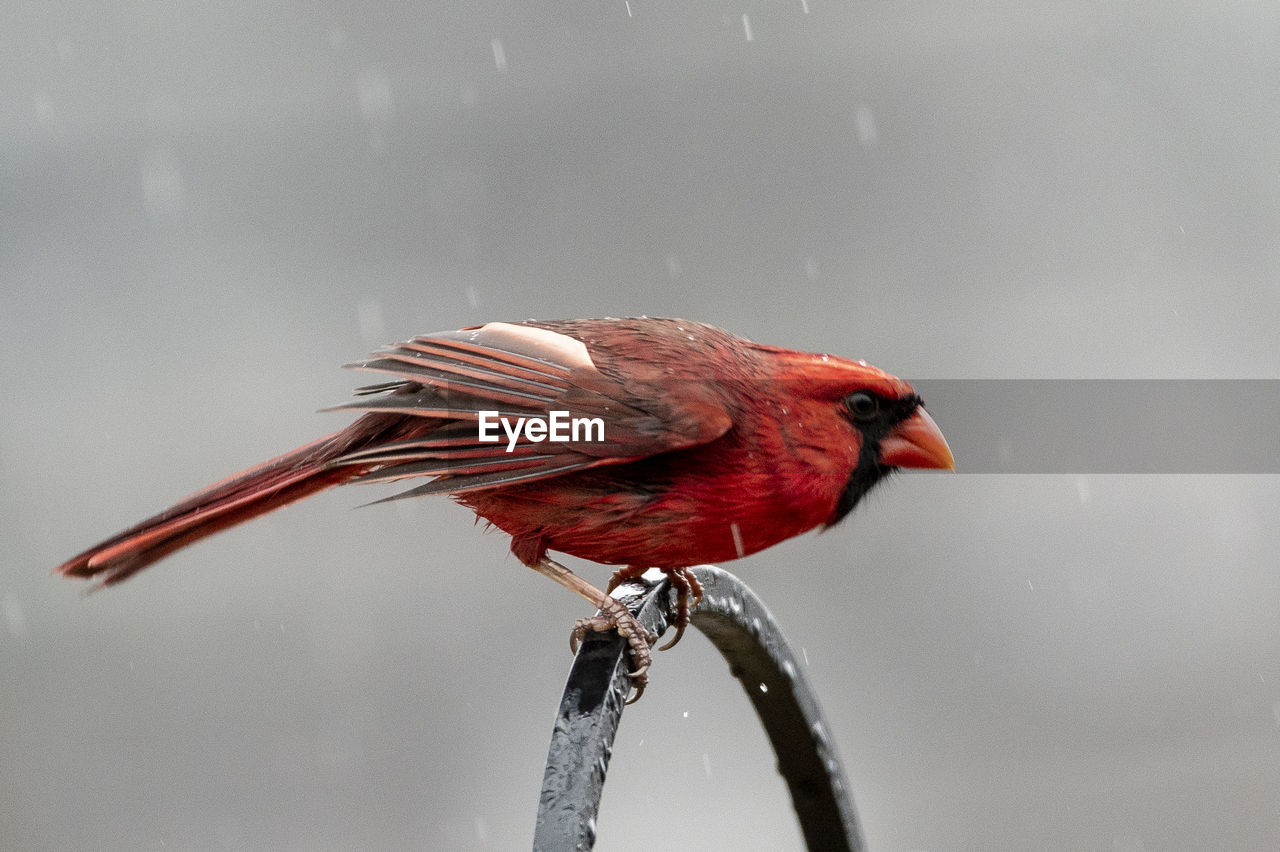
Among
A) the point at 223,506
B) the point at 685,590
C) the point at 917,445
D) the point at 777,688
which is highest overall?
the point at 223,506

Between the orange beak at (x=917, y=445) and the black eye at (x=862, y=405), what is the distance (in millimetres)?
48

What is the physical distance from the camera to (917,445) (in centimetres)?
169

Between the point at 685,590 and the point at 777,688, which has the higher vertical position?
the point at 685,590

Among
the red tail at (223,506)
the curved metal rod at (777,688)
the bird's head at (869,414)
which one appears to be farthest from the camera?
the curved metal rod at (777,688)

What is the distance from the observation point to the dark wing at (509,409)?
1559 millimetres

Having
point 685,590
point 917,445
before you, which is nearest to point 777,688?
point 685,590

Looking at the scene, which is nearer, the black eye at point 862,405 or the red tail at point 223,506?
the red tail at point 223,506

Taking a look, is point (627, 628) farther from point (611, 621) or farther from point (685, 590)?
point (685, 590)

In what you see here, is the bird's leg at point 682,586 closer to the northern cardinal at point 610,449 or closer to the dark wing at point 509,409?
the northern cardinal at point 610,449

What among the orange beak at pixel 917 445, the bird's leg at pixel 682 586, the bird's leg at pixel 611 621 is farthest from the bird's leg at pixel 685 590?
the orange beak at pixel 917 445

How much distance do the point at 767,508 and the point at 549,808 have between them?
0.48 m

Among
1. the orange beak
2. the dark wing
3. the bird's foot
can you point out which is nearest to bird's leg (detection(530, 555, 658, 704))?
the bird's foot

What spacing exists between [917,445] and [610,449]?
1.42 ft

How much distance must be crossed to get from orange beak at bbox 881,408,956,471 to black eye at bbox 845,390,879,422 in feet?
0.16
